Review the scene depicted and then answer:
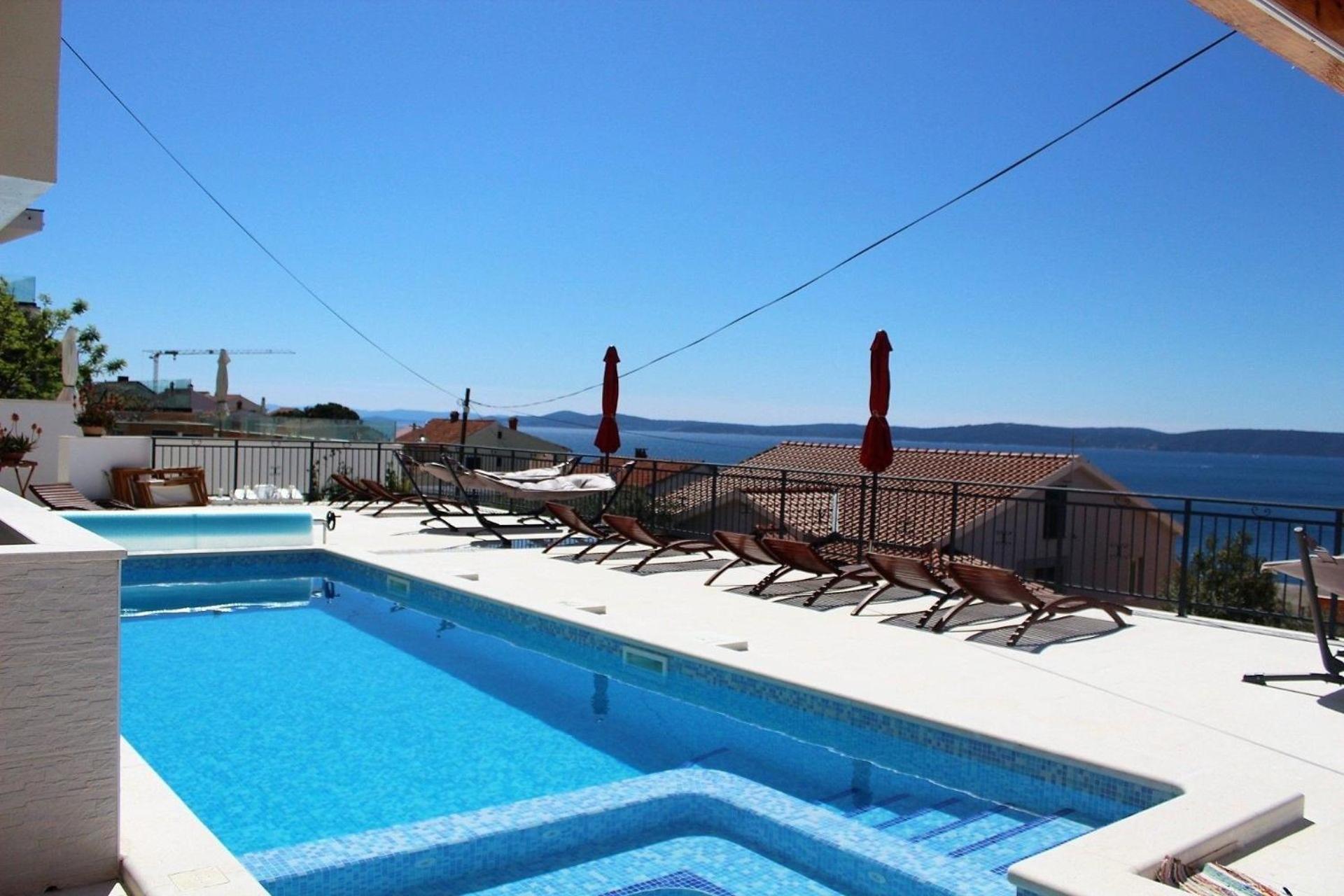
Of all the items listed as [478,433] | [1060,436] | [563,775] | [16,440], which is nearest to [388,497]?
[16,440]

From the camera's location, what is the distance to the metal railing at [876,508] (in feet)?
23.9

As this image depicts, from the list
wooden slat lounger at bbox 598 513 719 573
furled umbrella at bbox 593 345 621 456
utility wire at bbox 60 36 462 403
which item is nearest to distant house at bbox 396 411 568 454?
utility wire at bbox 60 36 462 403

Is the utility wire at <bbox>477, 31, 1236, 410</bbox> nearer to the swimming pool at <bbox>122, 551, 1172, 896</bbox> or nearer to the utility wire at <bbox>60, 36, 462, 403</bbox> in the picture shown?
the swimming pool at <bbox>122, 551, 1172, 896</bbox>

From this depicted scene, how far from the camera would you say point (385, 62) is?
1783 cm

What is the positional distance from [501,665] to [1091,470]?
27597mm

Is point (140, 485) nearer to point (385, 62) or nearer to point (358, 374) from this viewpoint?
point (385, 62)

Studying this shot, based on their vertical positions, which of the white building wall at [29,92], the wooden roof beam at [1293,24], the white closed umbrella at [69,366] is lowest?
the white closed umbrella at [69,366]

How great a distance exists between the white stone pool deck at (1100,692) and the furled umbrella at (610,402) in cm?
342

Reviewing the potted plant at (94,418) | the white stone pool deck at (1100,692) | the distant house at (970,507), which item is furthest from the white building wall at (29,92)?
the distant house at (970,507)

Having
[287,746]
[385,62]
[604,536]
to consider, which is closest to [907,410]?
[385,62]

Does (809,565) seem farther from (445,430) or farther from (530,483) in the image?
(445,430)

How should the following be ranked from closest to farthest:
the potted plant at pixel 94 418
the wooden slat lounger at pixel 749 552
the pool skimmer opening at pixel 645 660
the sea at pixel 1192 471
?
the pool skimmer opening at pixel 645 660
the wooden slat lounger at pixel 749 552
the potted plant at pixel 94 418
the sea at pixel 1192 471

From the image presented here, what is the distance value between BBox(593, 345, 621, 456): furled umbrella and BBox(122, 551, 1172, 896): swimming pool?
17.0ft

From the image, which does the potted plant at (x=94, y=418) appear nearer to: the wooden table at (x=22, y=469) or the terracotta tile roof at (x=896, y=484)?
the wooden table at (x=22, y=469)
